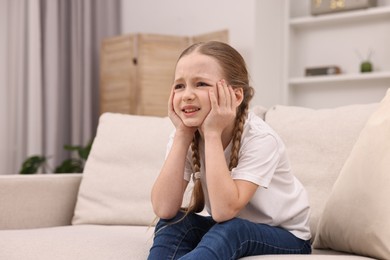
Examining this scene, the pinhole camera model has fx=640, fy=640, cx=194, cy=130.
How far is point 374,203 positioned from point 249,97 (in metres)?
0.41

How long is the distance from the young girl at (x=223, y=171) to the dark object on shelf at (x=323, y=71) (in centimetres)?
308

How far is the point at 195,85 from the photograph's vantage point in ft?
5.14

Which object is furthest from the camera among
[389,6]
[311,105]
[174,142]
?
[311,105]

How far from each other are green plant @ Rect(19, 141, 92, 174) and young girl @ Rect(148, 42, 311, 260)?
2.80m

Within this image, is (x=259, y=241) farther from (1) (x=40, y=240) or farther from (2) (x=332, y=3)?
(2) (x=332, y=3)

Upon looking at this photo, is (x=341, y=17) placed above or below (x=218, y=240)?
above

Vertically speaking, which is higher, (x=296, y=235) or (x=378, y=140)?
(x=378, y=140)

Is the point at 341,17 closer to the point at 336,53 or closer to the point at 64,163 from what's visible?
the point at 336,53

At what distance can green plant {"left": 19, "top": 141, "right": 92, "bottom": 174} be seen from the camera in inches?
168

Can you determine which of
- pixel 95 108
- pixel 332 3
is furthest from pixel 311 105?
pixel 95 108

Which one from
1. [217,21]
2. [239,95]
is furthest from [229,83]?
[217,21]

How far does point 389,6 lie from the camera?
437 cm

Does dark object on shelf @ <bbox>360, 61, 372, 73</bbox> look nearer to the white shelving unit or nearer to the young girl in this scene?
the white shelving unit

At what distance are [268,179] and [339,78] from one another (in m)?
3.18
